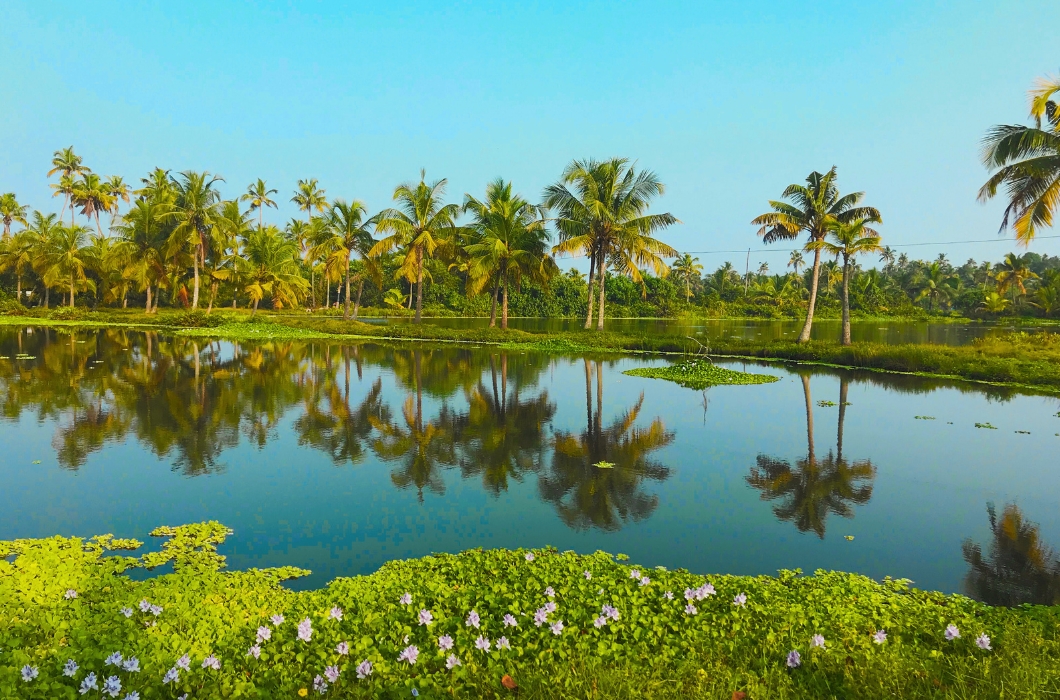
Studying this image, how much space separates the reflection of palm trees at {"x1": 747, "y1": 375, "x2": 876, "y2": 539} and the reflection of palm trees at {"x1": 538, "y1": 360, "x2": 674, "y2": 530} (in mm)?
1525

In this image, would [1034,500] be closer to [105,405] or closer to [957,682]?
[957,682]

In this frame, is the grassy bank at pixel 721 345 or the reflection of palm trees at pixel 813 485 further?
the grassy bank at pixel 721 345

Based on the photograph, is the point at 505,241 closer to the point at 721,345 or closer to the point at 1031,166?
the point at 721,345

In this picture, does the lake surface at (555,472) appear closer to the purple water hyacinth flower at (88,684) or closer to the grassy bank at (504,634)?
the grassy bank at (504,634)

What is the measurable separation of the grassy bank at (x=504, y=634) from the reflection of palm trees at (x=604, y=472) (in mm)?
1878

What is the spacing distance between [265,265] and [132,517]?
154ft

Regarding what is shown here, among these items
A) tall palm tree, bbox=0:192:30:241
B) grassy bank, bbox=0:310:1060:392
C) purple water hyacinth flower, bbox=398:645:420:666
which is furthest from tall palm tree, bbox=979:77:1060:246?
tall palm tree, bbox=0:192:30:241

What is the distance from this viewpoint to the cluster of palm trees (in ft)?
103

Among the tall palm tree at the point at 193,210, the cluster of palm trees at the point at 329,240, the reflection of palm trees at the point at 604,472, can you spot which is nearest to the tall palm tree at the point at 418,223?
the cluster of palm trees at the point at 329,240

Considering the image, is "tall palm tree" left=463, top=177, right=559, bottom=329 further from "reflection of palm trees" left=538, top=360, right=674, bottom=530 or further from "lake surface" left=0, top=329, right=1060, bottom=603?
"reflection of palm trees" left=538, top=360, right=674, bottom=530

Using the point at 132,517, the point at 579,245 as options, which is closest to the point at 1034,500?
the point at 132,517

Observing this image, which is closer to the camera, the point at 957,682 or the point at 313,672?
the point at 957,682

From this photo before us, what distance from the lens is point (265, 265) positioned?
49312 millimetres

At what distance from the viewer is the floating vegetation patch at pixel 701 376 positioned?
1838 cm
